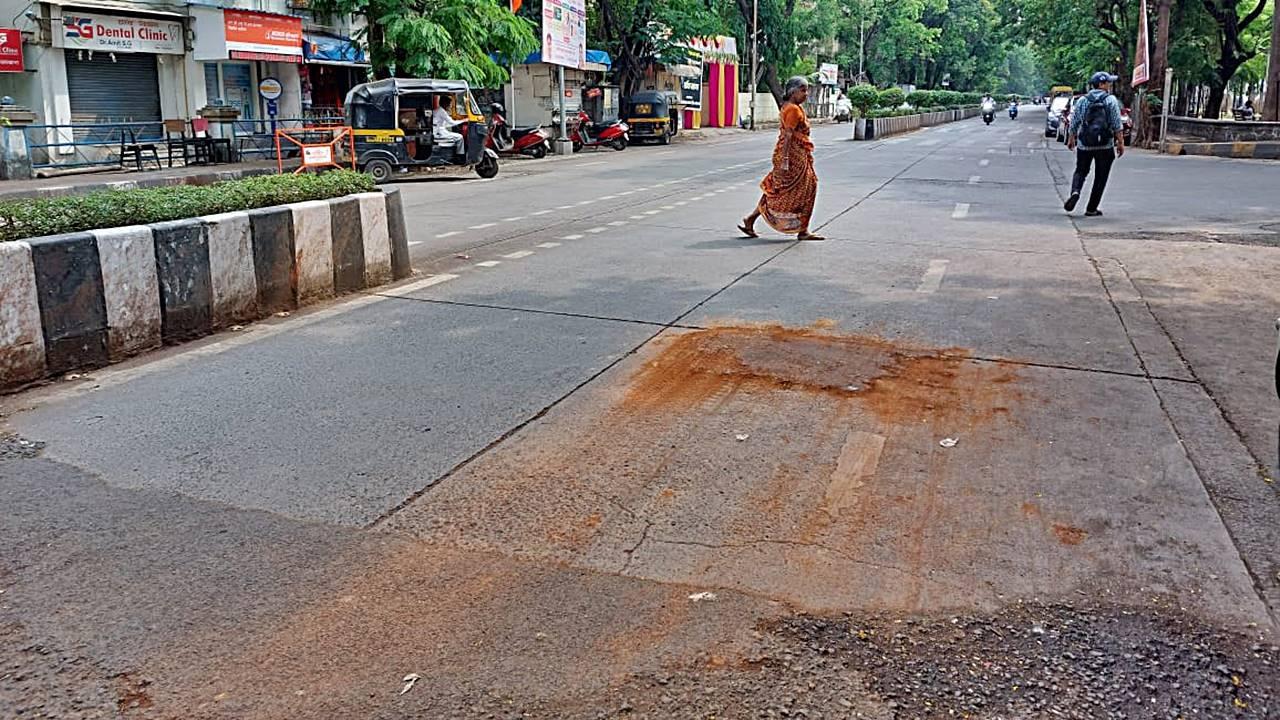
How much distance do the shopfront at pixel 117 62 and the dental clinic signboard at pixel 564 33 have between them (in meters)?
10.0

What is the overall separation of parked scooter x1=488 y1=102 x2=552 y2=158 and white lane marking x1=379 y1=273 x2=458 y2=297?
20.5 metres

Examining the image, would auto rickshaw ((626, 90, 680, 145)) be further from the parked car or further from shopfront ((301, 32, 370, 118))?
the parked car

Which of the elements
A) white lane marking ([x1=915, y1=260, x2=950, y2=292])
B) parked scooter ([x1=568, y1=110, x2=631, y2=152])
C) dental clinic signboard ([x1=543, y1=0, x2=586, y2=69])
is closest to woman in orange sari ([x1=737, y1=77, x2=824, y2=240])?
white lane marking ([x1=915, y1=260, x2=950, y2=292])

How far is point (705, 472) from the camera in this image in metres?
4.86

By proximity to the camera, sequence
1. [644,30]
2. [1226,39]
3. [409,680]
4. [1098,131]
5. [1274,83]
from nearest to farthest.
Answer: [409,680], [1098,131], [1274,83], [1226,39], [644,30]

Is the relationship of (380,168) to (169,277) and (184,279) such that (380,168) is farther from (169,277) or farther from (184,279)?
(169,277)

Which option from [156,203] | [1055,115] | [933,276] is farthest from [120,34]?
[1055,115]

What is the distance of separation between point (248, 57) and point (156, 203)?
21.6 meters

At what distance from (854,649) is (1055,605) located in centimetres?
78

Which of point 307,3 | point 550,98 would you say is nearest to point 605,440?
point 307,3

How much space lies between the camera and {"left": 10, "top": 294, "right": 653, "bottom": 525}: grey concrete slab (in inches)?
186

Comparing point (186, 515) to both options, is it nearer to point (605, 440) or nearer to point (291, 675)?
point (291, 675)

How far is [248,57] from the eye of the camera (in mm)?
26828

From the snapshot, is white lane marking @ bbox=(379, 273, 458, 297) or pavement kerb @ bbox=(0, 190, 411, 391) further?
white lane marking @ bbox=(379, 273, 458, 297)
